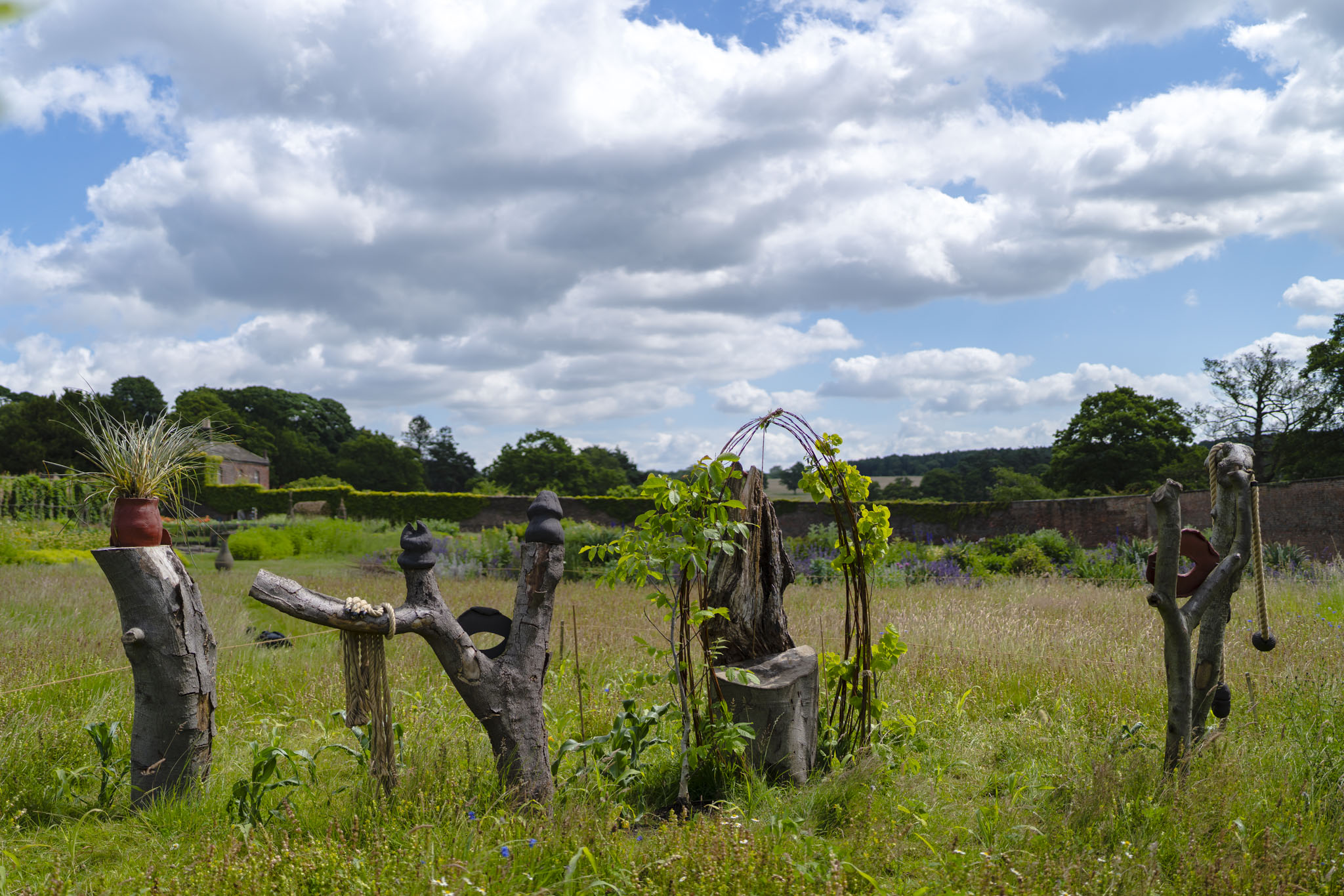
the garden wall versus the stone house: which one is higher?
the stone house

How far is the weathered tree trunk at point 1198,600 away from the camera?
11.0ft

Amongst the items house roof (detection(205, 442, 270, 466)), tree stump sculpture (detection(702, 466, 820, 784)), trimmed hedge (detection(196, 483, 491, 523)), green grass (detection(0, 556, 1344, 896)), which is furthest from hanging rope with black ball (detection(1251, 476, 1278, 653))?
house roof (detection(205, 442, 270, 466))

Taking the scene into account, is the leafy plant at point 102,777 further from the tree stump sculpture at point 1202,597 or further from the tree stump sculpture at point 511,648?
the tree stump sculpture at point 1202,597

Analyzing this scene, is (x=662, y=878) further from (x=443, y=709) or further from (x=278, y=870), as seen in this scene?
(x=443, y=709)

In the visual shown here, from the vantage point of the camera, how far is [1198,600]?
3.57 meters

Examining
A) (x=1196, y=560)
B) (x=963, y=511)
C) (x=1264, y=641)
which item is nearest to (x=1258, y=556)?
(x=1196, y=560)

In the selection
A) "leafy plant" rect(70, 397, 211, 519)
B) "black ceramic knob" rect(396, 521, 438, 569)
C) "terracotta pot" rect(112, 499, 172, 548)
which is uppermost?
"leafy plant" rect(70, 397, 211, 519)

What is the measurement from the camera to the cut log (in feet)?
12.0

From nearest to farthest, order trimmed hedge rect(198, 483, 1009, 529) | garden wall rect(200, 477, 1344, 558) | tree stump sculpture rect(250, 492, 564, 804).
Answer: tree stump sculpture rect(250, 492, 564, 804) → garden wall rect(200, 477, 1344, 558) → trimmed hedge rect(198, 483, 1009, 529)

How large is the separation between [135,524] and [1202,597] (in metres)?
4.84

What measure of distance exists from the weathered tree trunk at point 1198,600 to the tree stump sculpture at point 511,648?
2564mm

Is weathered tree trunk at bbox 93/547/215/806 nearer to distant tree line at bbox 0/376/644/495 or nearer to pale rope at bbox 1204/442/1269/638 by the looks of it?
pale rope at bbox 1204/442/1269/638

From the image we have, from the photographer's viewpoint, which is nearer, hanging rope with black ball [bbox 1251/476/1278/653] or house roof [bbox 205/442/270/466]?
hanging rope with black ball [bbox 1251/476/1278/653]

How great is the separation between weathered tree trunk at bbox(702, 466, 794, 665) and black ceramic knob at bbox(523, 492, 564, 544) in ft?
2.89
